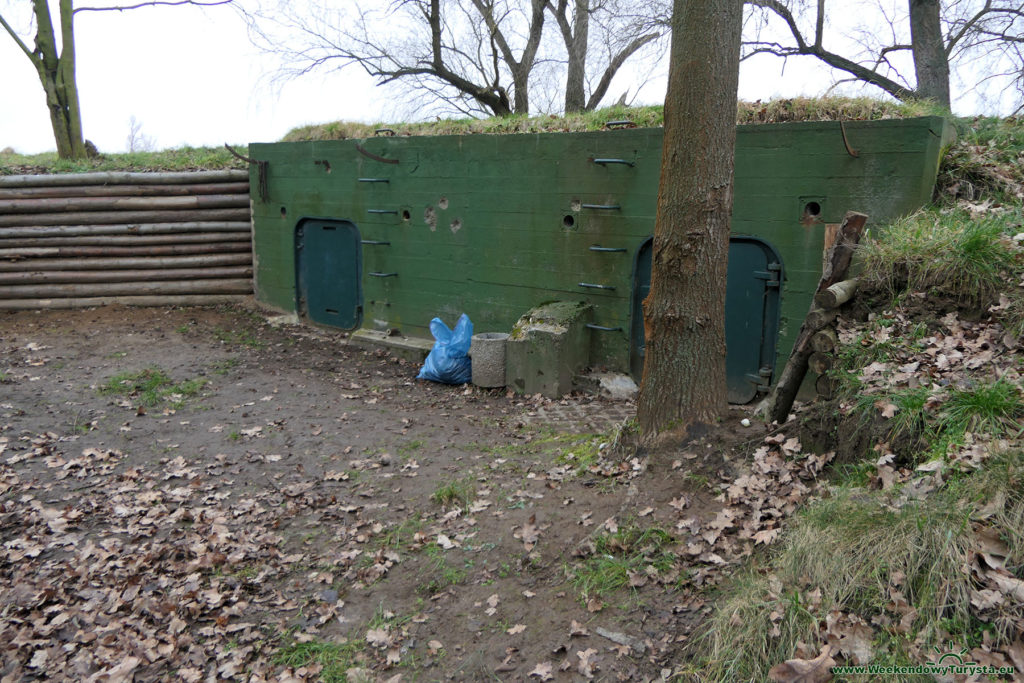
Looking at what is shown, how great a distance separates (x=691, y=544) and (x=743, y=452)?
3.27ft

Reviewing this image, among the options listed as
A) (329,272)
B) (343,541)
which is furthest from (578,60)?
(343,541)

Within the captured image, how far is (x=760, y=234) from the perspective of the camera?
23.9ft

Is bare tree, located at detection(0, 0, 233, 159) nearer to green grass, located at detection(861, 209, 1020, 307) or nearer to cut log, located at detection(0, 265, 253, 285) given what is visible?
cut log, located at detection(0, 265, 253, 285)

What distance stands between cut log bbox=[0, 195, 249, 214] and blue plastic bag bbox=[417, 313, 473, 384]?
5.88m

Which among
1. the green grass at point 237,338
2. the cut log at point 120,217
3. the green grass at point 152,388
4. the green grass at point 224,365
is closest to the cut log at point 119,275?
the cut log at point 120,217

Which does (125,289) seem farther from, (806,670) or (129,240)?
(806,670)

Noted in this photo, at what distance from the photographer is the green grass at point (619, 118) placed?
7.26 metres

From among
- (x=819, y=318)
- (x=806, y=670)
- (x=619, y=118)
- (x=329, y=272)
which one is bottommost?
(x=806, y=670)

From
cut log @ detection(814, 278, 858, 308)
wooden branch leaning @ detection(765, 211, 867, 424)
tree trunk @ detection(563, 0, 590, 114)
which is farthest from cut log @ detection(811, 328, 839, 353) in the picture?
tree trunk @ detection(563, 0, 590, 114)

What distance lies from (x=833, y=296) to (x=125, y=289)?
11.8 meters

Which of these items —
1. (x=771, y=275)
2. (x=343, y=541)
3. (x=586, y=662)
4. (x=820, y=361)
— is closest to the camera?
(x=586, y=662)

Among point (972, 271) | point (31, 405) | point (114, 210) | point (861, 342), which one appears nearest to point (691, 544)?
point (861, 342)

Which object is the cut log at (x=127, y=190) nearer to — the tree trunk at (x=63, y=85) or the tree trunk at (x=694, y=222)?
the tree trunk at (x=63, y=85)

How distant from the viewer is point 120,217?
12664 mm
